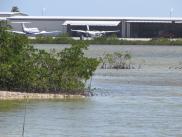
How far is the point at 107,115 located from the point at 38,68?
514 cm

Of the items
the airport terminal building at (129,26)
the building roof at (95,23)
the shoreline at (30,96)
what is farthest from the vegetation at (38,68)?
the building roof at (95,23)

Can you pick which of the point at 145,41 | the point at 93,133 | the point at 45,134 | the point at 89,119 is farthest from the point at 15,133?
the point at 145,41

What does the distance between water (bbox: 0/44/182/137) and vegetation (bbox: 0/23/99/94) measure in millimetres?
1002

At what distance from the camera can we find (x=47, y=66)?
92.8ft

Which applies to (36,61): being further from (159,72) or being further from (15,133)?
(159,72)

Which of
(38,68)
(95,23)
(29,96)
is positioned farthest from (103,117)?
(95,23)

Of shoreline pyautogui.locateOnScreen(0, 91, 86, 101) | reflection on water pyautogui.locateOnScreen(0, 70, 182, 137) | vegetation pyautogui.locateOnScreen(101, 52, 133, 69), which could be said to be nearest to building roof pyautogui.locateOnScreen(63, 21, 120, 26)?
vegetation pyautogui.locateOnScreen(101, 52, 133, 69)

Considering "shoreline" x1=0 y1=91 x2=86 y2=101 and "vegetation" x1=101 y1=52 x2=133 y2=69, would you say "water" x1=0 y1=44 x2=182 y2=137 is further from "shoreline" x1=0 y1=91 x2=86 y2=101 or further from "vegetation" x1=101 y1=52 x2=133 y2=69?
"vegetation" x1=101 y1=52 x2=133 y2=69

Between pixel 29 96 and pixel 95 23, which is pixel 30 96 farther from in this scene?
pixel 95 23

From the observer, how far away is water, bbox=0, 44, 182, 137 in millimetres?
19531

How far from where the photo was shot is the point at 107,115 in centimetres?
2341

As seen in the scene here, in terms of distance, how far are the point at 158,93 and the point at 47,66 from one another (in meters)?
5.96

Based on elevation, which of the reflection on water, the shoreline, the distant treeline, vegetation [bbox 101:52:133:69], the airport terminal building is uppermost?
the airport terminal building

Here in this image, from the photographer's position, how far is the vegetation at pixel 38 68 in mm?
27062
